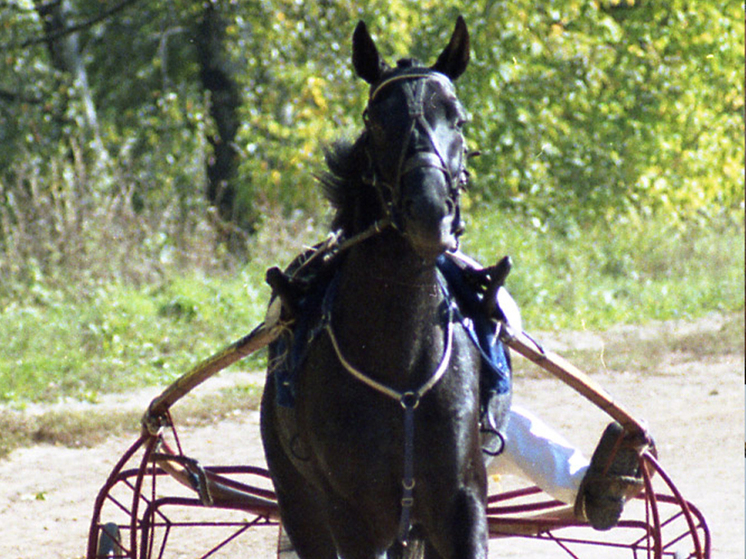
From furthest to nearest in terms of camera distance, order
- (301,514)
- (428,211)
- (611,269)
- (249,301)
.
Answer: (611,269) < (249,301) < (301,514) < (428,211)

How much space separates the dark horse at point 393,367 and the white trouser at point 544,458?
3.19 ft

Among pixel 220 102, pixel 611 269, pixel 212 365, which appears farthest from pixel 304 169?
pixel 212 365

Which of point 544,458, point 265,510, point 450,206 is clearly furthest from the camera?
point 265,510

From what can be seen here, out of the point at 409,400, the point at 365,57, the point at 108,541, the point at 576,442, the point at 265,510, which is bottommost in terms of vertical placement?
the point at 108,541

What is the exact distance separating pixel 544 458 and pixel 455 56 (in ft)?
5.53

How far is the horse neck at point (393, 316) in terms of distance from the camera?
9.43 feet

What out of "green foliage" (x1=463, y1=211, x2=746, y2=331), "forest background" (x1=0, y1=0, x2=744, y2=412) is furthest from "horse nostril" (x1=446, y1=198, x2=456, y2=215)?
"green foliage" (x1=463, y1=211, x2=746, y2=331)

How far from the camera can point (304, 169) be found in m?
11.7

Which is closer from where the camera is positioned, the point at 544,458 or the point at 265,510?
the point at 544,458

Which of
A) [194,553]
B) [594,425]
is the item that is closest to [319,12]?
[594,425]

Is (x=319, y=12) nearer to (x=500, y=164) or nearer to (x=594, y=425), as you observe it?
(x=500, y=164)

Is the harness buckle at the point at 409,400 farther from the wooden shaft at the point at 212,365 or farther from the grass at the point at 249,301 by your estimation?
the grass at the point at 249,301

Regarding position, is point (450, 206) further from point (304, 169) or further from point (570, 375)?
point (304, 169)

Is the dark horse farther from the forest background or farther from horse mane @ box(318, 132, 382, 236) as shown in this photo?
the forest background
